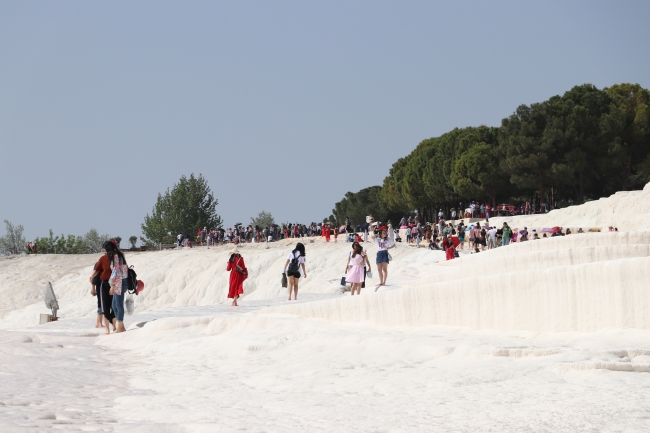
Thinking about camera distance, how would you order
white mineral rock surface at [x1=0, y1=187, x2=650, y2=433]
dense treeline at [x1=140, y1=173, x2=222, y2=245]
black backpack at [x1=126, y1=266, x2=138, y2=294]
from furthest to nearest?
1. dense treeline at [x1=140, y1=173, x2=222, y2=245]
2. black backpack at [x1=126, y1=266, x2=138, y2=294]
3. white mineral rock surface at [x1=0, y1=187, x2=650, y2=433]

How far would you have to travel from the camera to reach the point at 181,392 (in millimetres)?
7797

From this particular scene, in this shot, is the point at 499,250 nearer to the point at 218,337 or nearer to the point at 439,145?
the point at 218,337

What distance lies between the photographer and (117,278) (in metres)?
13.0

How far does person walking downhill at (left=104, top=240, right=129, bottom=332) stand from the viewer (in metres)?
13.0

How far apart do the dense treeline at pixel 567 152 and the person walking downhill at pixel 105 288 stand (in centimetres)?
3623

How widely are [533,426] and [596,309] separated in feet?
12.6

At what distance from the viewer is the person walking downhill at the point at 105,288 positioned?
13125 millimetres

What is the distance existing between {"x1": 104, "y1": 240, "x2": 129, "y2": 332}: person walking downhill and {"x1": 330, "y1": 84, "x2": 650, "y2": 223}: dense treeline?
3639 centimetres

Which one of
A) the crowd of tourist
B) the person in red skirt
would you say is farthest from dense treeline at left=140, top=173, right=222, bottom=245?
the person in red skirt

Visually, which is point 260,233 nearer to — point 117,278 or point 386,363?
point 117,278

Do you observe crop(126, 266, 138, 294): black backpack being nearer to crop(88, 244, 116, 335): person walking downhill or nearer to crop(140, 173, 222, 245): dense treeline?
crop(88, 244, 116, 335): person walking downhill

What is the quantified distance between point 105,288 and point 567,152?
39468 mm

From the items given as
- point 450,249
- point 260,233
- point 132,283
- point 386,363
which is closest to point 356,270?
point 132,283

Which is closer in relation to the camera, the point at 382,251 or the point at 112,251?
the point at 112,251
